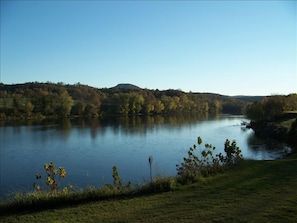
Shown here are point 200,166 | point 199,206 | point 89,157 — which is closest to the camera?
point 199,206

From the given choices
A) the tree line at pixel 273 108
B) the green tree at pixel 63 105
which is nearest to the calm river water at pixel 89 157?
the tree line at pixel 273 108

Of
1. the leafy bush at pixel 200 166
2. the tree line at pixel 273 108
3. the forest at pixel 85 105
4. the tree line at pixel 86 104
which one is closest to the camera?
the leafy bush at pixel 200 166

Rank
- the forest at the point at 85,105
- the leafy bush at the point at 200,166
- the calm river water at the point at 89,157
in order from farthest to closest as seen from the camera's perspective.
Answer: the forest at the point at 85,105 → the calm river water at the point at 89,157 → the leafy bush at the point at 200,166

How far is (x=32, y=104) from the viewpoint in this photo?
83375 mm

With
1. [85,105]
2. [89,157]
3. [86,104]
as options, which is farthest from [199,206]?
[86,104]

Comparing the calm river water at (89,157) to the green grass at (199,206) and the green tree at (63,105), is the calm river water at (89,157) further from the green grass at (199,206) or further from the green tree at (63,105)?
the green tree at (63,105)

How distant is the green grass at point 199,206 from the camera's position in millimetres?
5949

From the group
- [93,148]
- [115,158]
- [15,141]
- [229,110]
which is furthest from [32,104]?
[229,110]

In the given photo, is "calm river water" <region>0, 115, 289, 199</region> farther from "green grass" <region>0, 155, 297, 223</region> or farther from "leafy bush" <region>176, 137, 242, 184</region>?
"green grass" <region>0, 155, 297, 223</region>

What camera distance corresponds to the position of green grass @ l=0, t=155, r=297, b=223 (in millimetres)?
5949

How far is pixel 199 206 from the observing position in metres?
6.61

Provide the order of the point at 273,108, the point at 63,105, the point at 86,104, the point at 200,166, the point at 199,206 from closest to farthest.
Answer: the point at 199,206, the point at 200,166, the point at 273,108, the point at 63,105, the point at 86,104

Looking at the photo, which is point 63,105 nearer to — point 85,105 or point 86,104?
point 85,105

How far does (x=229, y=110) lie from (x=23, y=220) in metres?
126
